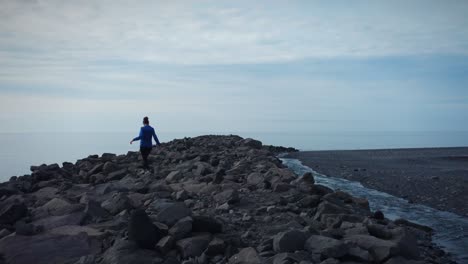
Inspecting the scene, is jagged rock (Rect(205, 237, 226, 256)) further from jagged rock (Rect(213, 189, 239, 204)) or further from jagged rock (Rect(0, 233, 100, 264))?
jagged rock (Rect(213, 189, 239, 204))

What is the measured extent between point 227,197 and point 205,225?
2.39 m

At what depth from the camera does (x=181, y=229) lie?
6.18 metres

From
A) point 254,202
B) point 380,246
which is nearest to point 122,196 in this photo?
point 254,202

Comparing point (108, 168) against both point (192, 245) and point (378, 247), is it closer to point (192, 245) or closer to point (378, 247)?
point (192, 245)

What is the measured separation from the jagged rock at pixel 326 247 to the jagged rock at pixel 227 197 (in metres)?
3.00

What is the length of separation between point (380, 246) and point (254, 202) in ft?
11.1

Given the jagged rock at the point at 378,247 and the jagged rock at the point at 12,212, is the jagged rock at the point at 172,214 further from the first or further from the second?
the jagged rock at the point at 12,212

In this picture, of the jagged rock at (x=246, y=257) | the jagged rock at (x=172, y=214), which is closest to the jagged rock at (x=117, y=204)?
the jagged rock at (x=172, y=214)

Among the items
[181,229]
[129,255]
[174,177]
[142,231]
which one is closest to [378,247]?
[181,229]

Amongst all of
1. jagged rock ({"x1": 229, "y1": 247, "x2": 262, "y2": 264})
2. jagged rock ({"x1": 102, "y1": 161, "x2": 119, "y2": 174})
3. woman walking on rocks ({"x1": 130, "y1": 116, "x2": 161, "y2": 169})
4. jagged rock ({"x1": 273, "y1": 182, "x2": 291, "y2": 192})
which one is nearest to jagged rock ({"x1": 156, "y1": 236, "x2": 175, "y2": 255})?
jagged rock ({"x1": 229, "y1": 247, "x2": 262, "y2": 264})

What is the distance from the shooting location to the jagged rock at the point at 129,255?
533 cm

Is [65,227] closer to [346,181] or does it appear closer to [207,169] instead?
[207,169]

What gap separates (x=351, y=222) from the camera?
23.3 ft

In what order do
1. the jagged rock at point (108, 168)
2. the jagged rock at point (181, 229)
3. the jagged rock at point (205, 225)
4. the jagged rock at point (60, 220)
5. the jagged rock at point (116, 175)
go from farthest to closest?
the jagged rock at point (108, 168)
the jagged rock at point (116, 175)
the jagged rock at point (60, 220)
the jagged rock at point (205, 225)
the jagged rock at point (181, 229)
